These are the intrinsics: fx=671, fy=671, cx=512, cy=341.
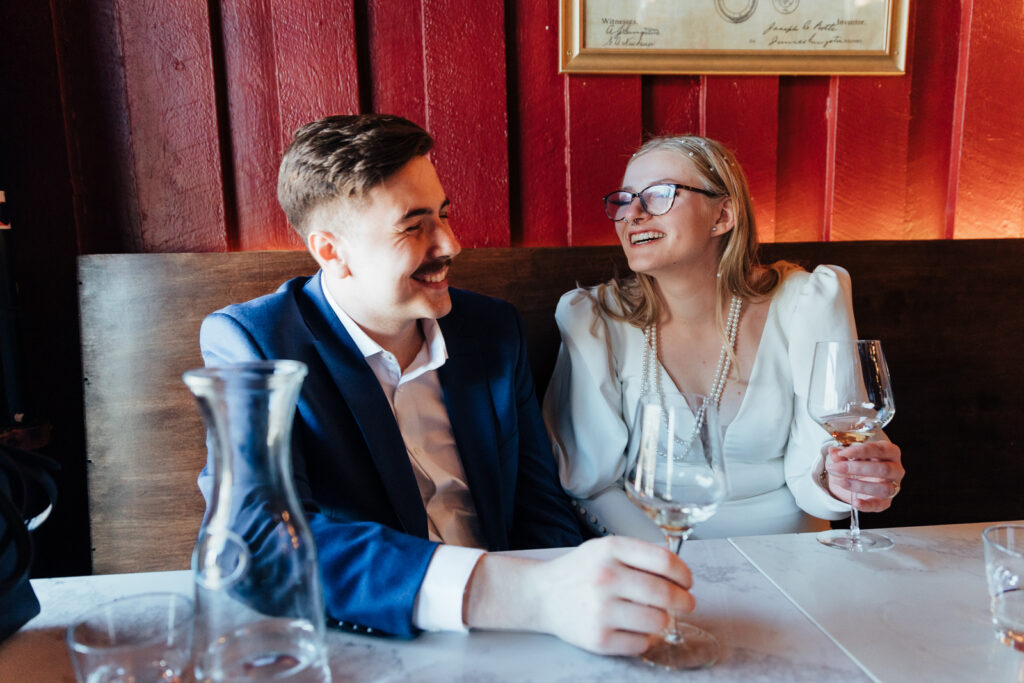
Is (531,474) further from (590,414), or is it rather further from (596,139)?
(596,139)

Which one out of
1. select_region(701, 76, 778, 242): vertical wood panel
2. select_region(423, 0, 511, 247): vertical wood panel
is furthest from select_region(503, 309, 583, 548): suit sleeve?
select_region(701, 76, 778, 242): vertical wood panel

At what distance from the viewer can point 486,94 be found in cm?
193

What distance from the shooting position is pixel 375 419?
120 centimetres

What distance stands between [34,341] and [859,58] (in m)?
2.52

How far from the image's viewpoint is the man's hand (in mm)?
713

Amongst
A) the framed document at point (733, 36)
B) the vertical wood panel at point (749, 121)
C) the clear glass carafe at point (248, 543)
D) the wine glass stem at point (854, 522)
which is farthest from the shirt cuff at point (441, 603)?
the vertical wood panel at point (749, 121)

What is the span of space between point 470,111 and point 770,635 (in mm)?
1591

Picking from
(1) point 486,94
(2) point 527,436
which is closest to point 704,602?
(2) point 527,436

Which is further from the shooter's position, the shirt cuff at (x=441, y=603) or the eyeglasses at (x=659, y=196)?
the eyeglasses at (x=659, y=196)

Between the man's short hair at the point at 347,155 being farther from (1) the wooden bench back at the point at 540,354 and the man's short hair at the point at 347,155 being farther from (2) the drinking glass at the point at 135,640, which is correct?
(2) the drinking glass at the point at 135,640

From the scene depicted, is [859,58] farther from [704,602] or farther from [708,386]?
[704,602]

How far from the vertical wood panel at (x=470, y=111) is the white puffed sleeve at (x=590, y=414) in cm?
42

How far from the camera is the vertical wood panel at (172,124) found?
1.79 m

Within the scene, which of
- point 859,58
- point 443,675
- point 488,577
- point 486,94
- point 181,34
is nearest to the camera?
point 443,675
